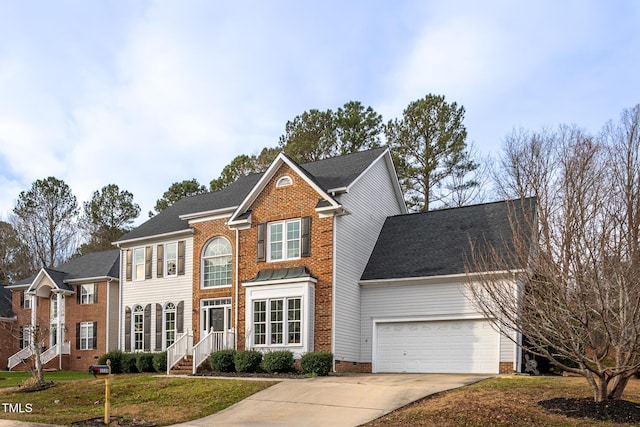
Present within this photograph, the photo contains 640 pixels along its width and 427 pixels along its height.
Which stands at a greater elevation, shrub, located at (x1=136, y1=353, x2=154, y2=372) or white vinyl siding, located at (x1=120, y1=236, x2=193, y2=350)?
white vinyl siding, located at (x1=120, y1=236, x2=193, y2=350)

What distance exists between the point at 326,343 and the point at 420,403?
288 inches

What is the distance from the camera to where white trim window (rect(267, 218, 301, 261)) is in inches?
914

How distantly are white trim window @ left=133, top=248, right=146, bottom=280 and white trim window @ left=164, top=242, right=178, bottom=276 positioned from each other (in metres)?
1.60

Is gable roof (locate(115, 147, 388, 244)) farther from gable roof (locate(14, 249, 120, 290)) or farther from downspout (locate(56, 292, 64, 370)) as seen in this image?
downspout (locate(56, 292, 64, 370))

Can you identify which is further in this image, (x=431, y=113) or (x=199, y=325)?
(x=431, y=113)

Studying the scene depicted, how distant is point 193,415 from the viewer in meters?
15.2

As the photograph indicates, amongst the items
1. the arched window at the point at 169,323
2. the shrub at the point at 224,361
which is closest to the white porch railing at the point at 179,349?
the arched window at the point at 169,323

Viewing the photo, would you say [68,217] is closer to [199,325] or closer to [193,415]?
[199,325]

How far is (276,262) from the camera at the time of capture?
23.4m

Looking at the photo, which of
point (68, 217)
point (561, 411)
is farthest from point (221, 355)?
point (68, 217)

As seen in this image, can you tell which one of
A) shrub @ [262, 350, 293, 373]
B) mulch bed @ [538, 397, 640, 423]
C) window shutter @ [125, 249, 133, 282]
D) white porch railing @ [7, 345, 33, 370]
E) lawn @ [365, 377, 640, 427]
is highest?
window shutter @ [125, 249, 133, 282]

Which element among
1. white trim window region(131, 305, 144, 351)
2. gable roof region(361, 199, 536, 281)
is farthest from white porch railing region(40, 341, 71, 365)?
gable roof region(361, 199, 536, 281)

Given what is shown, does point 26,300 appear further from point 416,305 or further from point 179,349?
point 416,305

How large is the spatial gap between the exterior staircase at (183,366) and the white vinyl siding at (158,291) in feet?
9.05
